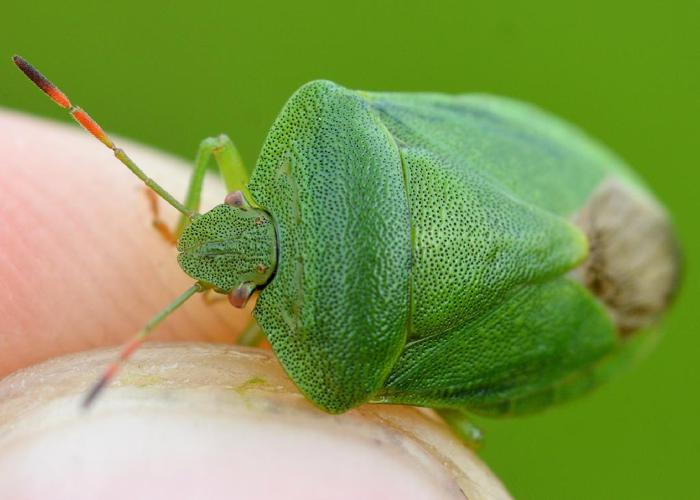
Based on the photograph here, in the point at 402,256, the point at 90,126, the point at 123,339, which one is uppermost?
the point at 90,126

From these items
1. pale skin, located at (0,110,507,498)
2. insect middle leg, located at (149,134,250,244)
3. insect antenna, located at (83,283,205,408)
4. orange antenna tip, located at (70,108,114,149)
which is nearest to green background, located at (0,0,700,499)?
pale skin, located at (0,110,507,498)

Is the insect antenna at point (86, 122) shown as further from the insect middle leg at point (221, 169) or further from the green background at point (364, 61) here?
the green background at point (364, 61)

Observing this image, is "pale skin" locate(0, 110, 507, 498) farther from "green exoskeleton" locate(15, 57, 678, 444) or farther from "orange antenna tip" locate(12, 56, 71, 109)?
"orange antenna tip" locate(12, 56, 71, 109)

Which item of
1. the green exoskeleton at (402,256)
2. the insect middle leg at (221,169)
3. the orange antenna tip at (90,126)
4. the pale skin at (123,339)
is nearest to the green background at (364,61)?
the pale skin at (123,339)

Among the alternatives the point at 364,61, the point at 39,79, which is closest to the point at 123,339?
the point at 39,79

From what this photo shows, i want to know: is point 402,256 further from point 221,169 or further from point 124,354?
point 124,354
